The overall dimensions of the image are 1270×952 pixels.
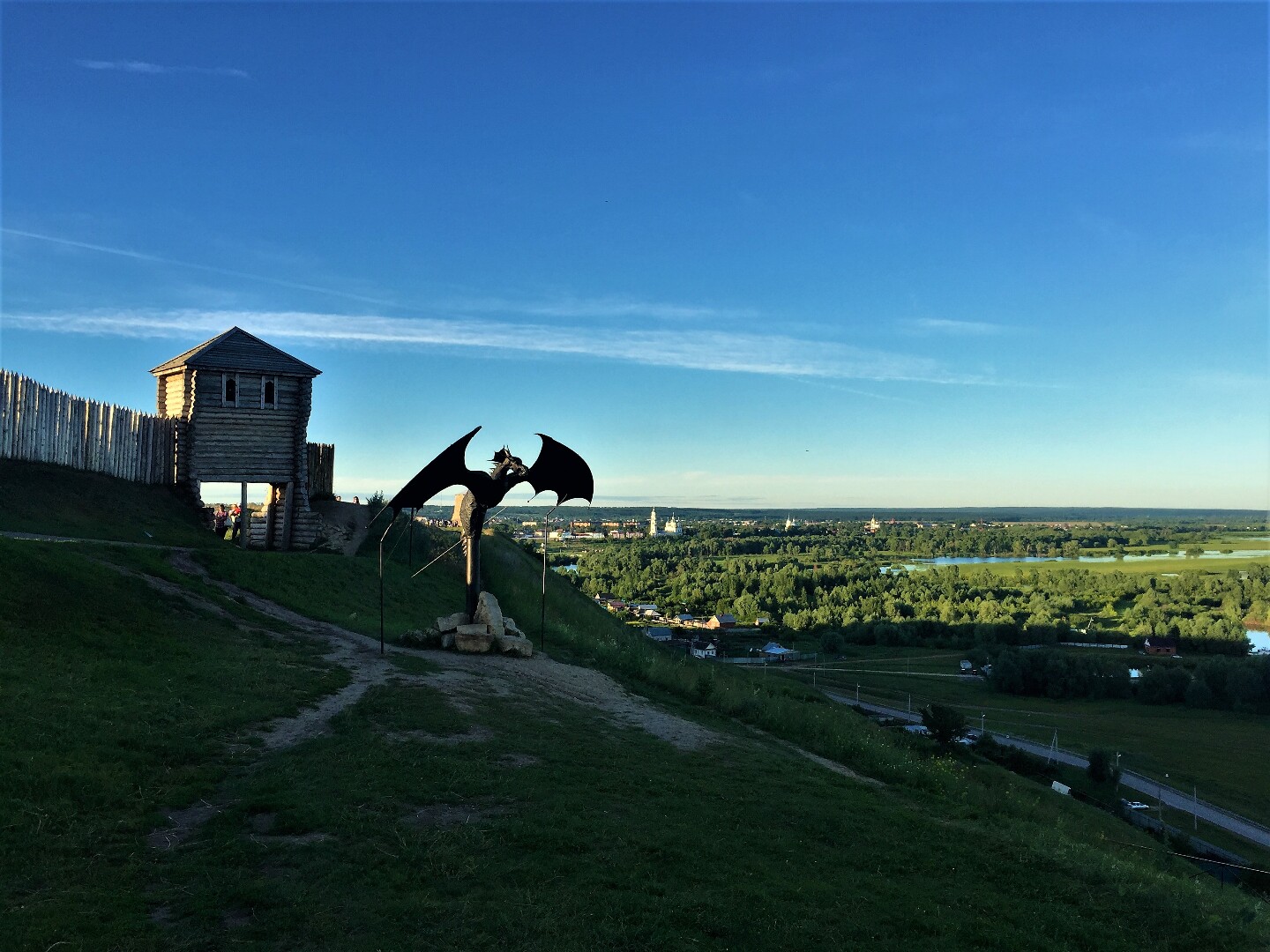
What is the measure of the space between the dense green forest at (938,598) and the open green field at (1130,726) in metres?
15.5

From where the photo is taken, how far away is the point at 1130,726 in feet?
155

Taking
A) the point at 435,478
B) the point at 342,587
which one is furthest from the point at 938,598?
the point at 435,478

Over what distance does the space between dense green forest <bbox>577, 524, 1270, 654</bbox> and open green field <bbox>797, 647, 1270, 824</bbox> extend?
15.5 metres

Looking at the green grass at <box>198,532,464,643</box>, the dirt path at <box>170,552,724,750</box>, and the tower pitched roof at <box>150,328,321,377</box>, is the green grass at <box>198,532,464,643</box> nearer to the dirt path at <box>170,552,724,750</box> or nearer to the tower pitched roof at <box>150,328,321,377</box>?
the dirt path at <box>170,552,724,750</box>

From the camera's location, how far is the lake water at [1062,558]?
163500 mm

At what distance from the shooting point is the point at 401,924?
18.2 ft

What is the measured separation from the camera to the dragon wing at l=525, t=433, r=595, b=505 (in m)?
18.9

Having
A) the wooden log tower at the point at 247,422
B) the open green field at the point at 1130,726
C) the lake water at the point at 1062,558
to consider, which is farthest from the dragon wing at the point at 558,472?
the lake water at the point at 1062,558

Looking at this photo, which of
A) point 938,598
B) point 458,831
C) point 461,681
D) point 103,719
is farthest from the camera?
point 938,598

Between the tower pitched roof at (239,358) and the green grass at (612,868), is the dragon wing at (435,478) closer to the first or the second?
the green grass at (612,868)

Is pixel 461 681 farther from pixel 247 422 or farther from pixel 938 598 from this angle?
pixel 938 598

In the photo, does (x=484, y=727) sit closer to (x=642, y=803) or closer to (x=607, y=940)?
(x=642, y=803)

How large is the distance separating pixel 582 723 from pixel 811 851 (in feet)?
17.4

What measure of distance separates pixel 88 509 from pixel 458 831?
818 inches
